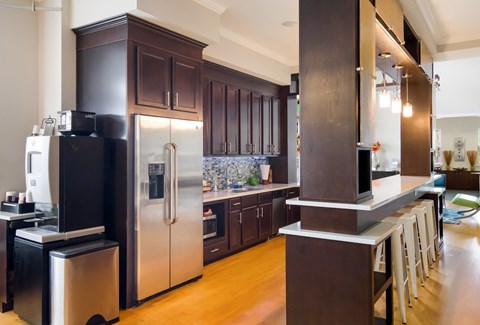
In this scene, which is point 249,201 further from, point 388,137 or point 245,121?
point 388,137

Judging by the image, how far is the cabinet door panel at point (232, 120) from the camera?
207 inches

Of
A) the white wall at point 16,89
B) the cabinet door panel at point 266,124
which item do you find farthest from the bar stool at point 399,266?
the white wall at point 16,89

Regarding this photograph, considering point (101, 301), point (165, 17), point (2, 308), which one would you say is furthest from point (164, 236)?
point (165, 17)

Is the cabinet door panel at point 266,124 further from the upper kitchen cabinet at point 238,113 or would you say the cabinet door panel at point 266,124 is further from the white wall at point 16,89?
the white wall at point 16,89

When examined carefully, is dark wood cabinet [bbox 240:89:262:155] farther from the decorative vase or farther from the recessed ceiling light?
the decorative vase

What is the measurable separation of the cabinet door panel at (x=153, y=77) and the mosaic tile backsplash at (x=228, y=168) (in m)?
1.86

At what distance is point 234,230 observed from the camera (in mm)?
4910

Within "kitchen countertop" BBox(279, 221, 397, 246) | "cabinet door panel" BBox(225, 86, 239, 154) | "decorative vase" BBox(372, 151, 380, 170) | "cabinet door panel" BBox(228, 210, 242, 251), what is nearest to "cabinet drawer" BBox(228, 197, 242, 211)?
"cabinet door panel" BBox(228, 210, 242, 251)

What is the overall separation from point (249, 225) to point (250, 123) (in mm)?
1671

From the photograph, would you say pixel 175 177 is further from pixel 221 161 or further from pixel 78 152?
pixel 221 161

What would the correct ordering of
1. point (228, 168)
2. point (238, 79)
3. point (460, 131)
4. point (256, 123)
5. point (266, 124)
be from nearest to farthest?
point (238, 79), point (228, 168), point (256, 123), point (266, 124), point (460, 131)

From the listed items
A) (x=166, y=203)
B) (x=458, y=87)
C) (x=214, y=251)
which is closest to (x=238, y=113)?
(x=214, y=251)

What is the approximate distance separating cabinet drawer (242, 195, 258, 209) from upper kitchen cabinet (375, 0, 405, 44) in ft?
9.16

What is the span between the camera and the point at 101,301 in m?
2.92
